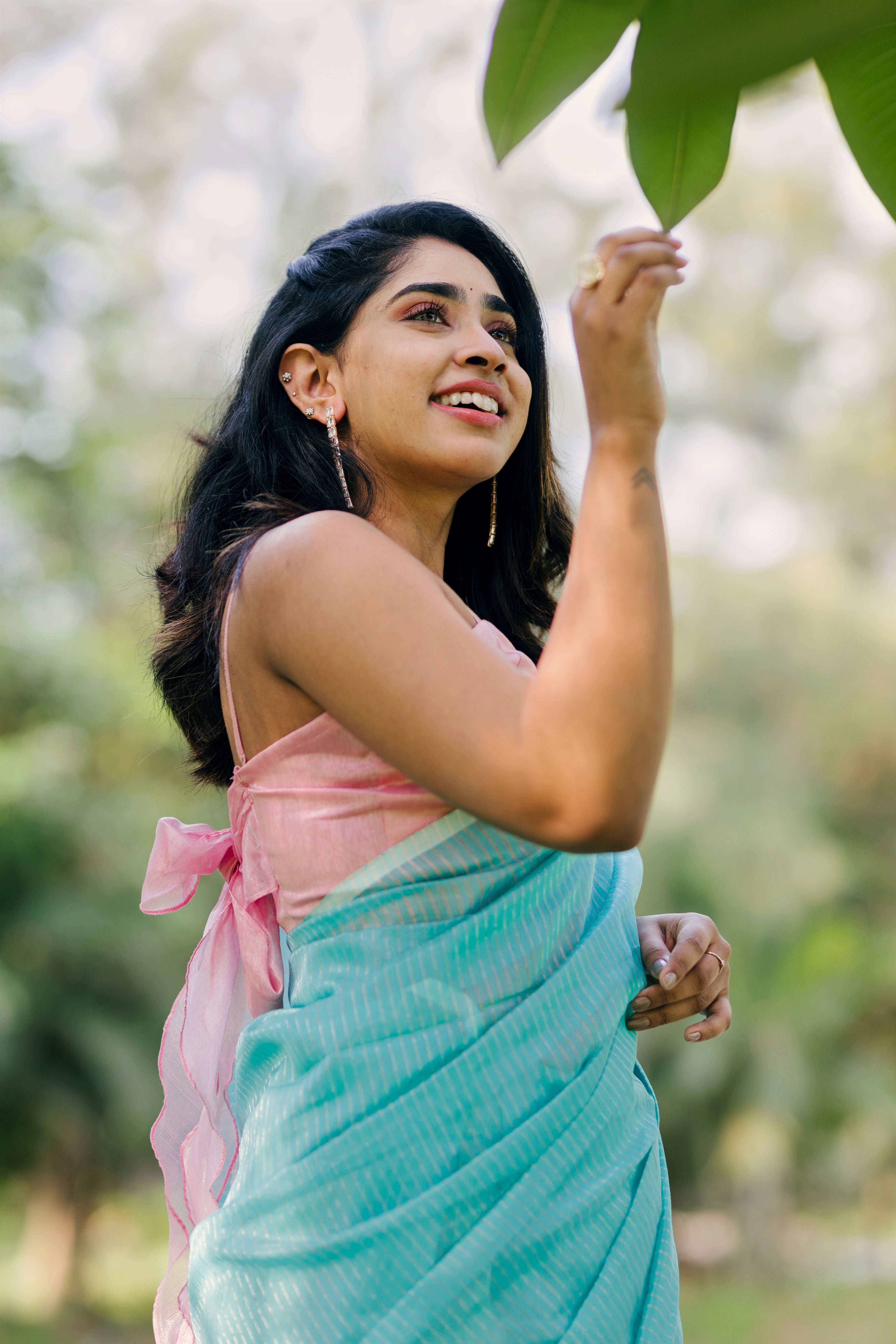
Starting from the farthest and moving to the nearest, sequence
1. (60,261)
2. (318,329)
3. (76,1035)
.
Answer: (60,261) < (76,1035) < (318,329)

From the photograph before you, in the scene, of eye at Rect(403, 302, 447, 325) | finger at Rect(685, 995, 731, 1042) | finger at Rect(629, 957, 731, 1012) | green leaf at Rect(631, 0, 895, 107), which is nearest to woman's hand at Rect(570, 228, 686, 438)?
green leaf at Rect(631, 0, 895, 107)

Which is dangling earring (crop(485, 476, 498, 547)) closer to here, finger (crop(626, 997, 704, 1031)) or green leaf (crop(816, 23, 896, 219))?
finger (crop(626, 997, 704, 1031))

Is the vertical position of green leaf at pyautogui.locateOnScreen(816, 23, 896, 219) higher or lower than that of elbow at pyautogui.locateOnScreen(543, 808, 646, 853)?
higher

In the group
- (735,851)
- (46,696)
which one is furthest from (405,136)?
(735,851)

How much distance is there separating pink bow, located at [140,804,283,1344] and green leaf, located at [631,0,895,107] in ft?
2.50

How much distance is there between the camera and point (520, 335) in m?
1.43

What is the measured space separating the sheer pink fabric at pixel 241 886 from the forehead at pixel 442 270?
0.37 m

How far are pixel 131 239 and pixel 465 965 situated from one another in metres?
11.3

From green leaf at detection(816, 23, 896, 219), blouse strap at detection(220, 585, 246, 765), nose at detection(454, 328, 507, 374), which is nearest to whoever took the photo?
green leaf at detection(816, 23, 896, 219)

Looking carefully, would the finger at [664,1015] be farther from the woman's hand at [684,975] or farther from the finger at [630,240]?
the finger at [630,240]

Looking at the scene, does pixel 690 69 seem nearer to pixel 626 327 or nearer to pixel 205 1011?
pixel 626 327

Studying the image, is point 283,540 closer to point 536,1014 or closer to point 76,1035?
point 536,1014

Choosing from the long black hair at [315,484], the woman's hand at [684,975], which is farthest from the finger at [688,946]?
the long black hair at [315,484]

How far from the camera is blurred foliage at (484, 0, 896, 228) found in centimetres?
43
